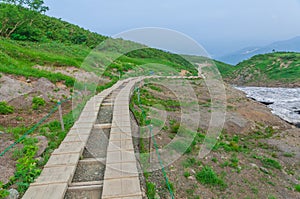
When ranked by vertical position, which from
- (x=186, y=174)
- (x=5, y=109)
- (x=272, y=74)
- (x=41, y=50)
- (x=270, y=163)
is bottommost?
(x=270, y=163)

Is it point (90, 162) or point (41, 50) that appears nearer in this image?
point (90, 162)

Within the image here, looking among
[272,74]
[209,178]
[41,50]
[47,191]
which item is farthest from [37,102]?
[272,74]

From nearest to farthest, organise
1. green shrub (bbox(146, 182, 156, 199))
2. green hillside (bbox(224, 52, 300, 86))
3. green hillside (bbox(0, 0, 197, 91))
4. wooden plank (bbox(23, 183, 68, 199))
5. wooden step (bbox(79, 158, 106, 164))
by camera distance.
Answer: wooden plank (bbox(23, 183, 68, 199)), green shrub (bbox(146, 182, 156, 199)), wooden step (bbox(79, 158, 106, 164)), green hillside (bbox(0, 0, 197, 91)), green hillside (bbox(224, 52, 300, 86))

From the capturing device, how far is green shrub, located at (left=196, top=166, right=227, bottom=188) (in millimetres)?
6119

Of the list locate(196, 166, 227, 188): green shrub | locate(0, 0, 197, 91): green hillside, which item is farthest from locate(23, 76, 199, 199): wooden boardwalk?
locate(0, 0, 197, 91): green hillside

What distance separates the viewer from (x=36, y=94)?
9.98 meters

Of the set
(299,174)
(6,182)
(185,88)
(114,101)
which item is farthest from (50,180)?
(185,88)

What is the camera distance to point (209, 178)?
6273mm

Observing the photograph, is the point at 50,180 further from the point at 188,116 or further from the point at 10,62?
the point at 10,62

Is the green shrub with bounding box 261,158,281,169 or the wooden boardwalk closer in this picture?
the wooden boardwalk

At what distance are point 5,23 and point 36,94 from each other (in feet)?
63.5

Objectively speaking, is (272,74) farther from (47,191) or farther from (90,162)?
(47,191)

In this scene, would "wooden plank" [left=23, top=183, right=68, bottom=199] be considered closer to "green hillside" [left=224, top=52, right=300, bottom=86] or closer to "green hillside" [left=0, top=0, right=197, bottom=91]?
"green hillside" [left=0, top=0, right=197, bottom=91]

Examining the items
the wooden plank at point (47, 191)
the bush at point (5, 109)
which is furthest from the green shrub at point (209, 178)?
the bush at point (5, 109)
